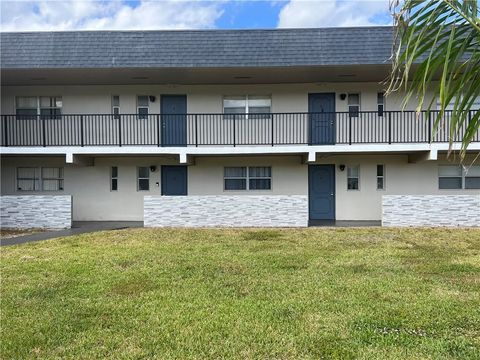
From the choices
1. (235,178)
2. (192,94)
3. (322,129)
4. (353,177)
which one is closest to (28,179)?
(192,94)

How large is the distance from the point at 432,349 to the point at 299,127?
12.0 metres

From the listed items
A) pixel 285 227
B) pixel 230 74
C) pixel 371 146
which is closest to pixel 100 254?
pixel 285 227

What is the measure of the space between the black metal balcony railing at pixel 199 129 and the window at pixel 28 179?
130 centimetres

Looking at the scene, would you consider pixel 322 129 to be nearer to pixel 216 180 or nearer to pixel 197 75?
pixel 216 180

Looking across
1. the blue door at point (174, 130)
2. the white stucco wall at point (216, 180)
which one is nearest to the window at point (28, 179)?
the white stucco wall at point (216, 180)

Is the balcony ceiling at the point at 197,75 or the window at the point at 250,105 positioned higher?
the balcony ceiling at the point at 197,75

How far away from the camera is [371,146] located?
1382 cm

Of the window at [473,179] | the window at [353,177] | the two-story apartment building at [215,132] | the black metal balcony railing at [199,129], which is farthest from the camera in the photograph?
the window at [353,177]

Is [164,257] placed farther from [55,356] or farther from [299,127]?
[299,127]

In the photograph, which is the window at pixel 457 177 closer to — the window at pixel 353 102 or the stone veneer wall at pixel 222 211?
the window at pixel 353 102

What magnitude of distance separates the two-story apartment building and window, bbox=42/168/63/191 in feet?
0.13

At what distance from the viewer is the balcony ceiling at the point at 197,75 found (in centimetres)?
1388

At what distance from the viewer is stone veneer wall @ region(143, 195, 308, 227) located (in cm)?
1343

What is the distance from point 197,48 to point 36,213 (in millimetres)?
7875
